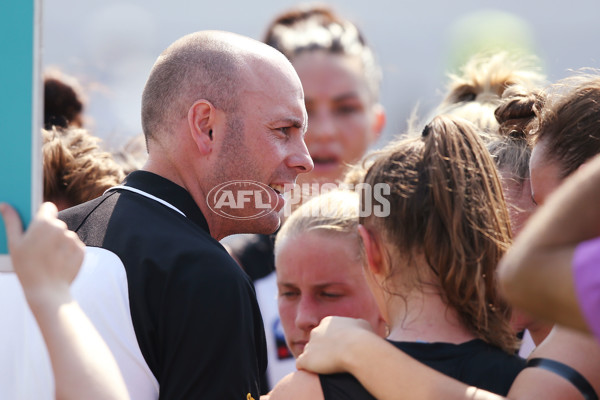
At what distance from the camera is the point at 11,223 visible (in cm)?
132

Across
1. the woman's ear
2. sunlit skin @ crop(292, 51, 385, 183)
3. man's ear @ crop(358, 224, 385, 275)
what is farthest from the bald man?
the woman's ear

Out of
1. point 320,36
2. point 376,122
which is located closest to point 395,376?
point 320,36

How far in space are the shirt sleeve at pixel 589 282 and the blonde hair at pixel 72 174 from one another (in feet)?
7.36

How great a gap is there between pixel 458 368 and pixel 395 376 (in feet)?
0.50

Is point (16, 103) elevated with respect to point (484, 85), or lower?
elevated

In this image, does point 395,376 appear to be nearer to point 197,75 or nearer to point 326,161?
point 197,75

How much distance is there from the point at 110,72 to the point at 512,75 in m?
4.74

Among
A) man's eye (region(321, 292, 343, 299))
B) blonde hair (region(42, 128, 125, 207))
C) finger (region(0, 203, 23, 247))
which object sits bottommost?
man's eye (region(321, 292, 343, 299))

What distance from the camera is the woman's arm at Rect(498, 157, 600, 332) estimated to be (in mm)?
1050

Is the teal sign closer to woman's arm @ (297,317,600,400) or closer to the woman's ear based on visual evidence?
woman's arm @ (297,317,600,400)

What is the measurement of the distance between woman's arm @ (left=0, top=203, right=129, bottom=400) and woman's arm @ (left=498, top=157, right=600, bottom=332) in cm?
69

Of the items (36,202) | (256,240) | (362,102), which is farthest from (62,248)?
(362,102)

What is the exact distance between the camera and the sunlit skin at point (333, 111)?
4.32 m

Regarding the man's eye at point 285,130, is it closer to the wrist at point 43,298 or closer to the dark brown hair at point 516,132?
the dark brown hair at point 516,132
